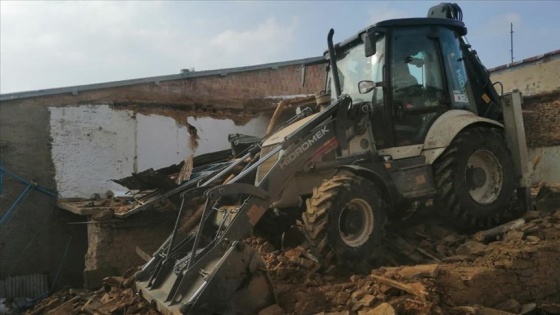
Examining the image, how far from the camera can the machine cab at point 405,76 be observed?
6094 millimetres

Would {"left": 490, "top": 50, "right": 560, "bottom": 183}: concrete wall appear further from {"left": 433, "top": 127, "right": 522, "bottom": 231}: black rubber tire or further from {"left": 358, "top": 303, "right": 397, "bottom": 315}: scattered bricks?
{"left": 358, "top": 303, "right": 397, "bottom": 315}: scattered bricks

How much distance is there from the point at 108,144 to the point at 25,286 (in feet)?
11.9

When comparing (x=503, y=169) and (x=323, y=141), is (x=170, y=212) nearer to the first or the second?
(x=323, y=141)

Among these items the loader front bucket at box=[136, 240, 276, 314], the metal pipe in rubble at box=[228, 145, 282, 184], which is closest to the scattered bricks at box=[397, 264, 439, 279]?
the loader front bucket at box=[136, 240, 276, 314]

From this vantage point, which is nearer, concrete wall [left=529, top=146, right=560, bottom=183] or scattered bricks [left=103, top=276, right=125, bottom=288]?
scattered bricks [left=103, top=276, right=125, bottom=288]

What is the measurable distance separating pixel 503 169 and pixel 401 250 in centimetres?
200

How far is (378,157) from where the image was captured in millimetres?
5965

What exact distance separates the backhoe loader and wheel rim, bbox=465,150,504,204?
14mm

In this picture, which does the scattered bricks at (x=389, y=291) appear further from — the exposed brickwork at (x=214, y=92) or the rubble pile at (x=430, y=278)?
the exposed brickwork at (x=214, y=92)

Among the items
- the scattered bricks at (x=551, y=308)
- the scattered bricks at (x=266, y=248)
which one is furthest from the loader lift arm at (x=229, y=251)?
the scattered bricks at (x=551, y=308)

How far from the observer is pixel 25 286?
10148 mm

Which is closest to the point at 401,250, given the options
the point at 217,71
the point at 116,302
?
the point at 116,302

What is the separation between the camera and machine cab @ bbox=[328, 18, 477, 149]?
6.09 metres

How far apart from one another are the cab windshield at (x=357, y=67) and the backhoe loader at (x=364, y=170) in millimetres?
16
